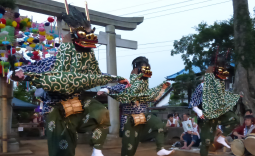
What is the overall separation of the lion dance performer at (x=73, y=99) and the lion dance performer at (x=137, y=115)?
0.83m

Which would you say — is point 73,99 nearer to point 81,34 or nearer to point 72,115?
point 72,115

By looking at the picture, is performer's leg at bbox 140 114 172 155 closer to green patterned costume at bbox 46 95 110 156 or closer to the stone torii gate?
green patterned costume at bbox 46 95 110 156

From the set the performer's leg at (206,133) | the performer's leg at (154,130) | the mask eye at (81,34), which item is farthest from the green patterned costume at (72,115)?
the performer's leg at (206,133)

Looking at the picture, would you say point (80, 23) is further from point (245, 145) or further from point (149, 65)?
point (245, 145)

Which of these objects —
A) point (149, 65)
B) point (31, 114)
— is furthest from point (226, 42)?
point (31, 114)

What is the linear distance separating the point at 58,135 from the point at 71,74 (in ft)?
2.38

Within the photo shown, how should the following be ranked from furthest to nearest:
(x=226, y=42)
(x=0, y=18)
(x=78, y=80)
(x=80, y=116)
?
(x=226, y=42) → (x=0, y=18) → (x=80, y=116) → (x=78, y=80)

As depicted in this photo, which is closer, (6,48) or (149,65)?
(149,65)

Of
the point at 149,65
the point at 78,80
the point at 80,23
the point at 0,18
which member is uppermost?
the point at 0,18

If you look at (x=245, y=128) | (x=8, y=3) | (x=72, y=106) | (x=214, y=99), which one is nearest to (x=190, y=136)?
(x=245, y=128)

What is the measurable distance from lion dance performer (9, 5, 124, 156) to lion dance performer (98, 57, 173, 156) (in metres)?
0.83

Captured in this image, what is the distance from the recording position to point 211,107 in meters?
4.70

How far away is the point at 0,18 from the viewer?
5.42m

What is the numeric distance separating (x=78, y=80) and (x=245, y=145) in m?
4.11
